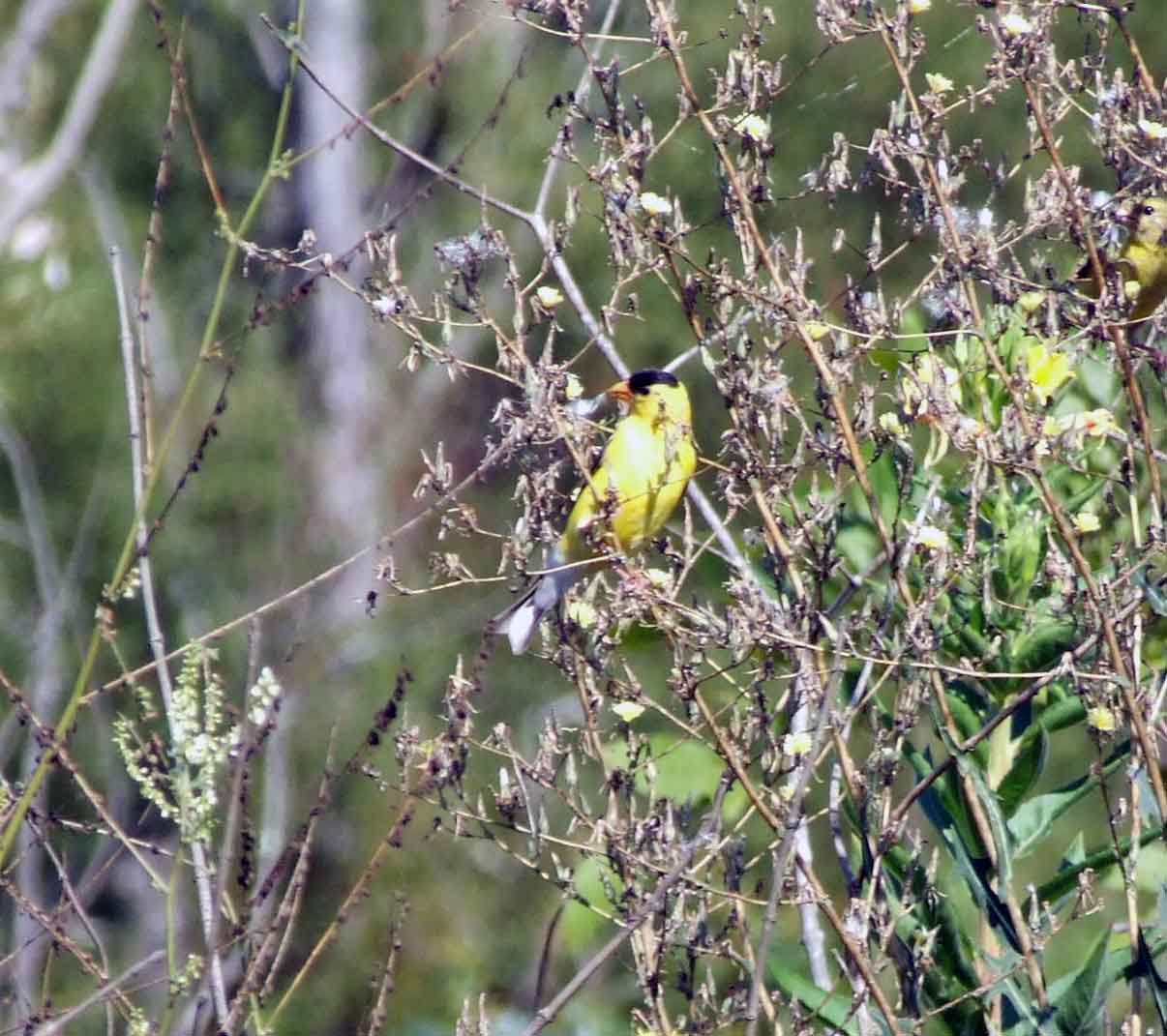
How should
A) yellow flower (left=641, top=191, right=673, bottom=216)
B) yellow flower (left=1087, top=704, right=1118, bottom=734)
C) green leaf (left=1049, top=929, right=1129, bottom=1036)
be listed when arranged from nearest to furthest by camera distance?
yellow flower (left=1087, top=704, right=1118, bottom=734)
green leaf (left=1049, top=929, right=1129, bottom=1036)
yellow flower (left=641, top=191, right=673, bottom=216)

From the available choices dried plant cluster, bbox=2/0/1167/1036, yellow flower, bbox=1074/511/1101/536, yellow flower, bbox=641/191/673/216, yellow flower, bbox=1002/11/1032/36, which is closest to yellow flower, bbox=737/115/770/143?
dried plant cluster, bbox=2/0/1167/1036

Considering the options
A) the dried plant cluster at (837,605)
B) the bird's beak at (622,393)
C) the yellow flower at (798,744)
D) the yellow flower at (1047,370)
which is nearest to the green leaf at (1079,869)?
the dried plant cluster at (837,605)

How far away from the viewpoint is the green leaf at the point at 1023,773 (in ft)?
6.27

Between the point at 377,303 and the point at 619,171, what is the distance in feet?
1.04

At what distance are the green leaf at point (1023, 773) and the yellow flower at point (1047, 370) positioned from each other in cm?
40

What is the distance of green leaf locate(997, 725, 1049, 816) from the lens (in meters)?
1.91

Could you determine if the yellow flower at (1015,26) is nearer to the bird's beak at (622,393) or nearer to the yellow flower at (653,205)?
the yellow flower at (653,205)

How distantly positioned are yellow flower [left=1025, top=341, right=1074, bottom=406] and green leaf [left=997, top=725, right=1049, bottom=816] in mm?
396

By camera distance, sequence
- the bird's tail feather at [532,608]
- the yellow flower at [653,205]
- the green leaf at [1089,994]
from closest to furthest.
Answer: the green leaf at [1089,994] → the yellow flower at [653,205] → the bird's tail feather at [532,608]

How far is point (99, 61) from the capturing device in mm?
8875

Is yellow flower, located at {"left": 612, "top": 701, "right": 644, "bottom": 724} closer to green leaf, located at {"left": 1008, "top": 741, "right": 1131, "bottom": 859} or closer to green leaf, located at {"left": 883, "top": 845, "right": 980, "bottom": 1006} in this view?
green leaf, located at {"left": 883, "top": 845, "right": 980, "bottom": 1006}

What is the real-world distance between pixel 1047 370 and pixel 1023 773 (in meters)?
0.46

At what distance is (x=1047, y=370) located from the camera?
1.91 m

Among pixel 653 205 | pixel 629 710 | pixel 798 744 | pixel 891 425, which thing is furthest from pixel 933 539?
pixel 653 205
